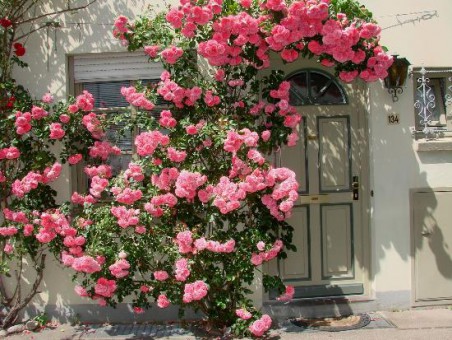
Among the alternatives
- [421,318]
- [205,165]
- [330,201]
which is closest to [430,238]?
[421,318]

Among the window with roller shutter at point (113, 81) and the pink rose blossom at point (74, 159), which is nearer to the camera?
the pink rose blossom at point (74, 159)

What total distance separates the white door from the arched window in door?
0.06m

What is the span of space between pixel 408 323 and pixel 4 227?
4.22m

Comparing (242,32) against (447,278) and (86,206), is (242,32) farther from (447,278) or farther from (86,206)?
(447,278)

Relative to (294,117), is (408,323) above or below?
below

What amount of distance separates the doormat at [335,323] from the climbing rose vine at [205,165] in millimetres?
458

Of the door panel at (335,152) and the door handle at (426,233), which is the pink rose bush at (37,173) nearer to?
the door panel at (335,152)

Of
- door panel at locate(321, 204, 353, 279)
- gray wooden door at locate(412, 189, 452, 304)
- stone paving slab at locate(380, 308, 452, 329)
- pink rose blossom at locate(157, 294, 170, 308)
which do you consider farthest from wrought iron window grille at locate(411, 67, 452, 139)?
pink rose blossom at locate(157, 294, 170, 308)

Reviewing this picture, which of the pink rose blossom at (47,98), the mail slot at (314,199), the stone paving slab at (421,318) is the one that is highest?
the pink rose blossom at (47,98)

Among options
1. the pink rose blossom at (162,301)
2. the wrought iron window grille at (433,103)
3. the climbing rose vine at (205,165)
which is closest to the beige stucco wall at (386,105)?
the wrought iron window grille at (433,103)

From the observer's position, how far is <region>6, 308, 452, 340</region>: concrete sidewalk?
5.38m

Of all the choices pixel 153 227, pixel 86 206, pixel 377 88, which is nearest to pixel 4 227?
pixel 86 206

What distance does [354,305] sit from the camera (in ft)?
19.8

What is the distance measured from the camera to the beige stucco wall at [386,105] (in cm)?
594
